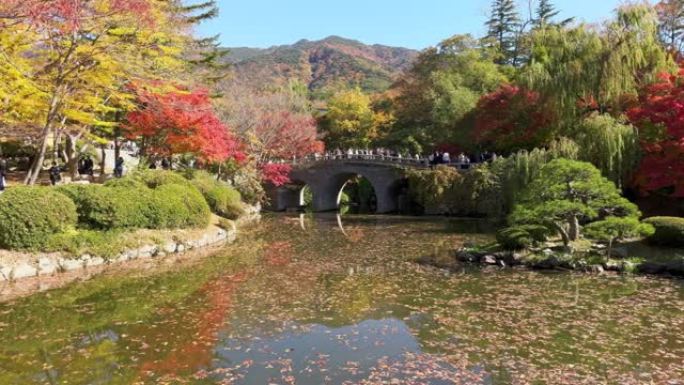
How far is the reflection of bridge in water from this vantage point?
3344 centimetres

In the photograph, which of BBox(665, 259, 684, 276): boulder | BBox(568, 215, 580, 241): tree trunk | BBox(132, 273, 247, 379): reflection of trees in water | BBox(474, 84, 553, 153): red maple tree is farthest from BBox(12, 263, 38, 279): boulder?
BBox(474, 84, 553, 153): red maple tree

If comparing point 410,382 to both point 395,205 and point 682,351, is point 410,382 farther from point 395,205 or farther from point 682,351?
point 395,205

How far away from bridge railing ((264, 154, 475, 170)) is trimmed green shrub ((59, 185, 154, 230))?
17.9m

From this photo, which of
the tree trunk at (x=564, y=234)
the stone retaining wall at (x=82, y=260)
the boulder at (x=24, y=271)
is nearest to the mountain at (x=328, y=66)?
the stone retaining wall at (x=82, y=260)

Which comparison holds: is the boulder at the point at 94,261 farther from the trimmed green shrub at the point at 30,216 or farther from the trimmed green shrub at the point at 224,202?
the trimmed green shrub at the point at 224,202

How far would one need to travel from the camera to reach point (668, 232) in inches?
579

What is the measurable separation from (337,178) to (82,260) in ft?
83.6

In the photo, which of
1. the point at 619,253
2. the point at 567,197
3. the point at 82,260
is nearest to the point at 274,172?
the point at 82,260

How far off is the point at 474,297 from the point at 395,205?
2397 centimetres

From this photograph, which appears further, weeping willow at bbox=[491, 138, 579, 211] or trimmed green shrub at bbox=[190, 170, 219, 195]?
trimmed green shrub at bbox=[190, 170, 219, 195]

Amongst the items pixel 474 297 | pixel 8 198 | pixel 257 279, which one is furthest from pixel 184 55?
pixel 474 297

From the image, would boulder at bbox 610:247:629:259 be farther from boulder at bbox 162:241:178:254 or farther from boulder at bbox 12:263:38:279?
boulder at bbox 12:263:38:279

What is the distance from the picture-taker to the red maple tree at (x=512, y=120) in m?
26.7

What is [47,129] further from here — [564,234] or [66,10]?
[564,234]
